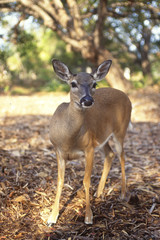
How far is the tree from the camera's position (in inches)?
426

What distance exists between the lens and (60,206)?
153 inches

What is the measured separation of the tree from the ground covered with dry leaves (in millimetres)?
6093

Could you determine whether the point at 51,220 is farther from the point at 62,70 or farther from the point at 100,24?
the point at 100,24

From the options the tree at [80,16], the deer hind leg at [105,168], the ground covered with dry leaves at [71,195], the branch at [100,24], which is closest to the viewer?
the ground covered with dry leaves at [71,195]

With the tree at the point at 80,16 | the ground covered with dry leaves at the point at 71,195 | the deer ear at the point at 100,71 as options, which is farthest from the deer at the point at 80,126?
the tree at the point at 80,16

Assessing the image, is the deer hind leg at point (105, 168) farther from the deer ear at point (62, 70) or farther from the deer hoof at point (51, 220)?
the deer ear at point (62, 70)

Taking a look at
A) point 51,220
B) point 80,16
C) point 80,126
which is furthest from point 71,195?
point 80,16

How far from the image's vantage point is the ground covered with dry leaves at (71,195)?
3.29 meters

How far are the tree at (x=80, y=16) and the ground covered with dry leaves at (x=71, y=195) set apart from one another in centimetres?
609

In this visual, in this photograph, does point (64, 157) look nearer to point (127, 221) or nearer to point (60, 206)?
point (60, 206)

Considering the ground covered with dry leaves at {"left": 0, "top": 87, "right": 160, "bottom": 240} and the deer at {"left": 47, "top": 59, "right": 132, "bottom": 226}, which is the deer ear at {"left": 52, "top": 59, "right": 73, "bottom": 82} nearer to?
the deer at {"left": 47, "top": 59, "right": 132, "bottom": 226}

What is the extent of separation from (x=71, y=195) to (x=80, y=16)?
30.2 ft

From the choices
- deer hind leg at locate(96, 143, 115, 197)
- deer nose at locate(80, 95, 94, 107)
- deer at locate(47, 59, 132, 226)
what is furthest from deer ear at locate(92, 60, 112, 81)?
deer hind leg at locate(96, 143, 115, 197)

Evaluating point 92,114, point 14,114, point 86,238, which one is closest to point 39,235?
point 86,238
